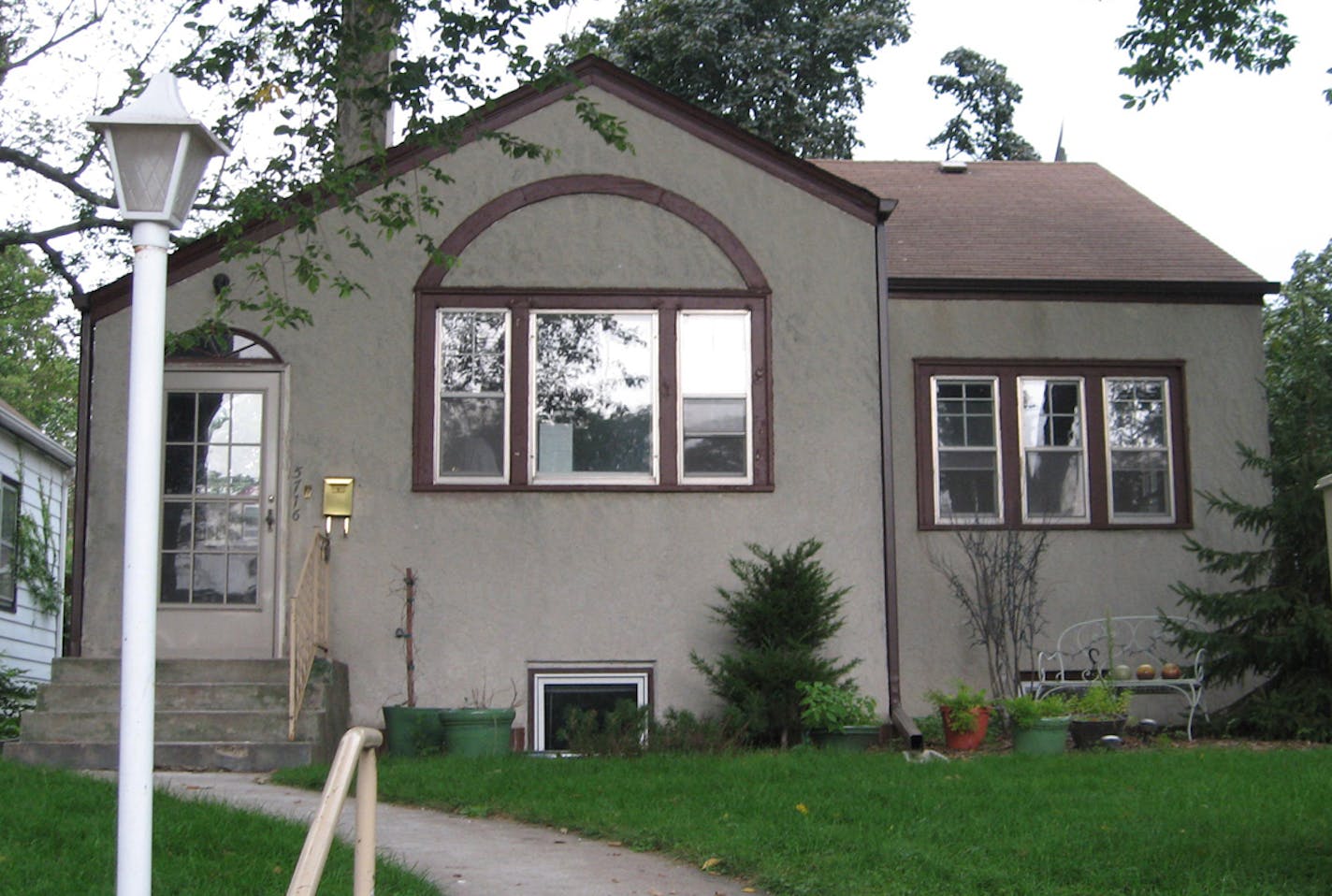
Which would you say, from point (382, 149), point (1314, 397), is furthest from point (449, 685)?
point (1314, 397)

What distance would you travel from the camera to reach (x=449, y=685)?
40.5 feet

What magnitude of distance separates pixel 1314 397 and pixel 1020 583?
285 cm

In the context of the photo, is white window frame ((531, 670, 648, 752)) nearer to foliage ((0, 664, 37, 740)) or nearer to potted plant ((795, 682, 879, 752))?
potted plant ((795, 682, 879, 752))

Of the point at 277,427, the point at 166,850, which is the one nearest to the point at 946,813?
the point at 166,850

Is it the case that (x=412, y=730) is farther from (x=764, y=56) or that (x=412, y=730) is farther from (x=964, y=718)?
(x=764, y=56)

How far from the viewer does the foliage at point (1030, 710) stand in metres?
11.2

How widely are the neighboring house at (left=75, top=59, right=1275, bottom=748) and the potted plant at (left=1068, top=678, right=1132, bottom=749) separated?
1.45 meters

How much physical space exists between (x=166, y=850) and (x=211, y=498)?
601 cm

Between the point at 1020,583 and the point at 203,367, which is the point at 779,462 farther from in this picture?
the point at 203,367

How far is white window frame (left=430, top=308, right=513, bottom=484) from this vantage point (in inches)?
496

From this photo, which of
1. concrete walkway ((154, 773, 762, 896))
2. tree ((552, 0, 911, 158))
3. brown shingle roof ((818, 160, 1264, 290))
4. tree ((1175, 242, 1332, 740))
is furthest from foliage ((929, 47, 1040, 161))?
concrete walkway ((154, 773, 762, 896))

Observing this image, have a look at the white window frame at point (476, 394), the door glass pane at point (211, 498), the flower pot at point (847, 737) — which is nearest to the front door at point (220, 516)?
the door glass pane at point (211, 498)

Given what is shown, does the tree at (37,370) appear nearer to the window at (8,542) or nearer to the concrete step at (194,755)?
the window at (8,542)

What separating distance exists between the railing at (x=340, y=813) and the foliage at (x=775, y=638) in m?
6.29
